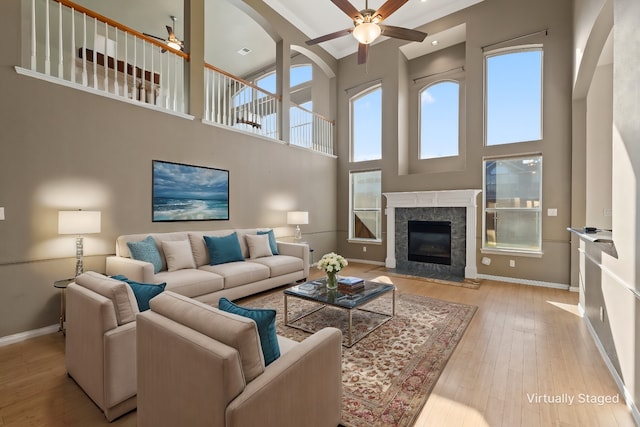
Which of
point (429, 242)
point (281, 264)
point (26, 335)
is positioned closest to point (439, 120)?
point (429, 242)

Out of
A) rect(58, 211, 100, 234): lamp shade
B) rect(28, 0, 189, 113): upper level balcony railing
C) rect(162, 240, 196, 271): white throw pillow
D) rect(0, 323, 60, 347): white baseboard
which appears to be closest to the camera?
rect(0, 323, 60, 347): white baseboard

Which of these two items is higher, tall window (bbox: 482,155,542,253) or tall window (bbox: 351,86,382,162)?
tall window (bbox: 351,86,382,162)

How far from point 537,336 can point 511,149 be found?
3.51 meters

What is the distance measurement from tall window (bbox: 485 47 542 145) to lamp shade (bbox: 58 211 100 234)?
20.6ft

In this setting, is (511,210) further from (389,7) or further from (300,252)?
(389,7)

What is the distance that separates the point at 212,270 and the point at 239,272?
353mm

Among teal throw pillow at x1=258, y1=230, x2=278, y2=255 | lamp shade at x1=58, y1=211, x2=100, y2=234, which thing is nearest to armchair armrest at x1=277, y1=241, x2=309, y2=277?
teal throw pillow at x1=258, y1=230, x2=278, y2=255

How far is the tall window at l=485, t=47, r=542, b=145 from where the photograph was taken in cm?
518

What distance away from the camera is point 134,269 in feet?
10.4

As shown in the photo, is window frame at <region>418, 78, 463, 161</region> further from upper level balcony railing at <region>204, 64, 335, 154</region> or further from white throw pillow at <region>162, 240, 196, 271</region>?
white throw pillow at <region>162, 240, 196, 271</region>

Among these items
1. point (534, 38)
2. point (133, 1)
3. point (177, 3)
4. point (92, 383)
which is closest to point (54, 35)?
point (133, 1)

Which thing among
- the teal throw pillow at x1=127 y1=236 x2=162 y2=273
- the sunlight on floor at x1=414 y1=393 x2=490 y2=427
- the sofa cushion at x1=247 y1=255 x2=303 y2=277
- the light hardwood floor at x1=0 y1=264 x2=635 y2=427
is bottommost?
the sunlight on floor at x1=414 y1=393 x2=490 y2=427

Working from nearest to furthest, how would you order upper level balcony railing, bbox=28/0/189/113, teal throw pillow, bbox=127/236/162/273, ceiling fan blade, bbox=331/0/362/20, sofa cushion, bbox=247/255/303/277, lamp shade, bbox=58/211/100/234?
1. lamp shade, bbox=58/211/100/234
2. ceiling fan blade, bbox=331/0/362/20
3. upper level balcony railing, bbox=28/0/189/113
4. teal throw pillow, bbox=127/236/162/273
5. sofa cushion, bbox=247/255/303/277

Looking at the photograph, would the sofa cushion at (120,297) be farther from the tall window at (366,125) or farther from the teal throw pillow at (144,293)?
the tall window at (366,125)
